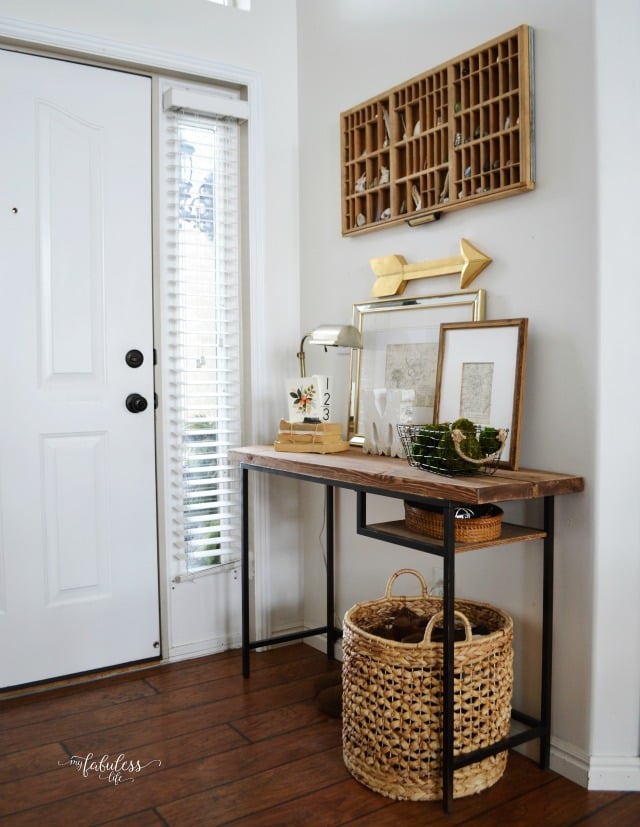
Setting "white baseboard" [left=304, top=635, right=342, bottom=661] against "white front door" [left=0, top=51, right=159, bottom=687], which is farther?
"white baseboard" [left=304, top=635, right=342, bottom=661]

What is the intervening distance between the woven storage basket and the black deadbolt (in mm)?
1302

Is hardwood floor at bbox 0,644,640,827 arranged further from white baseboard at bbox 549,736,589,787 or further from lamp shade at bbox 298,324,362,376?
lamp shade at bbox 298,324,362,376

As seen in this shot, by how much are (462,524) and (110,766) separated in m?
1.15

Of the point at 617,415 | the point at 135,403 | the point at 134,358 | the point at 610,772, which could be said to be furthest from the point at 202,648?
the point at 617,415

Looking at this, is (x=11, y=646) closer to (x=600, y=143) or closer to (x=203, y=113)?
(x=203, y=113)

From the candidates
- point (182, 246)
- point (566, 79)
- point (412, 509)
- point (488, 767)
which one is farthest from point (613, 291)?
point (182, 246)

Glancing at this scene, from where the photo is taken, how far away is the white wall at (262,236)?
2.77 m

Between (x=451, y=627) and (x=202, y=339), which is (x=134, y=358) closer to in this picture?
(x=202, y=339)

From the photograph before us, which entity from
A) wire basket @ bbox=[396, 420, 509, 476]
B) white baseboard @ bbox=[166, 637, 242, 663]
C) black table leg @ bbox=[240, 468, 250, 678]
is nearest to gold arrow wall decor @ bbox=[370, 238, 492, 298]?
wire basket @ bbox=[396, 420, 509, 476]

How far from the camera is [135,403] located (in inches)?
108

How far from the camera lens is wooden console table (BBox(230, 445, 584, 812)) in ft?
5.76

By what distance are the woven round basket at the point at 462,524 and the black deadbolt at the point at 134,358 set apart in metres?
1.24

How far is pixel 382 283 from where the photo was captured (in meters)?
2.55

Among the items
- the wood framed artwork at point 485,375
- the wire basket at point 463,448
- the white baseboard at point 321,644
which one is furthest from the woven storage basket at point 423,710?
the white baseboard at point 321,644
